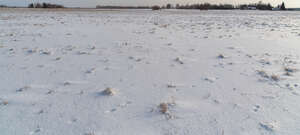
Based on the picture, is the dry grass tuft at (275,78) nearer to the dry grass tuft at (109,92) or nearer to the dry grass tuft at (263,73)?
the dry grass tuft at (263,73)

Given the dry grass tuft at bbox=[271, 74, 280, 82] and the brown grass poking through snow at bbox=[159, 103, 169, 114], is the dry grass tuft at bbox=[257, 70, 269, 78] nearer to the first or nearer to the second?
the dry grass tuft at bbox=[271, 74, 280, 82]

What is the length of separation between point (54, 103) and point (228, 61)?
14.4 feet

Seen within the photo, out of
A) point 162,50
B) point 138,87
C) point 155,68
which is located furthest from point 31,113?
point 162,50

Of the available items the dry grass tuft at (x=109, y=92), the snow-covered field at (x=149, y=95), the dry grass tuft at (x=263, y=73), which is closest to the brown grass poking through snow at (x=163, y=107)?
the snow-covered field at (x=149, y=95)

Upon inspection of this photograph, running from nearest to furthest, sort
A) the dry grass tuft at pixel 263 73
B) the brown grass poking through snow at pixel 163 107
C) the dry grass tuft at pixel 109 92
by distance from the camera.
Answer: the brown grass poking through snow at pixel 163 107, the dry grass tuft at pixel 109 92, the dry grass tuft at pixel 263 73

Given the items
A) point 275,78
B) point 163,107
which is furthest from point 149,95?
point 275,78

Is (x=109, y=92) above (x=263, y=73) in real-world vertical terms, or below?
below

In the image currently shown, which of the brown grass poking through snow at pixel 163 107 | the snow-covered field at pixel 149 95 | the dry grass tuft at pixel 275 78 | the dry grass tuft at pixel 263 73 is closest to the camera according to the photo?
the snow-covered field at pixel 149 95

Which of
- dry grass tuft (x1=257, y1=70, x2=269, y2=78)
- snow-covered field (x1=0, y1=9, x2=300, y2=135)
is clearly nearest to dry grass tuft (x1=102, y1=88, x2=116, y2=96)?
snow-covered field (x1=0, y1=9, x2=300, y2=135)

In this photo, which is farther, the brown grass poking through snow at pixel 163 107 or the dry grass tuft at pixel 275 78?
the dry grass tuft at pixel 275 78

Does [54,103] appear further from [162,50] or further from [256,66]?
[256,66]

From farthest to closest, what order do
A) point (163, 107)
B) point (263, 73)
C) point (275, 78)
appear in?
point (263, 73)
point (275, 78)
point (163, 107)

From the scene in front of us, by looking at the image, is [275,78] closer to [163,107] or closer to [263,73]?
[263,73]

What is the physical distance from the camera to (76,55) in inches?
209
